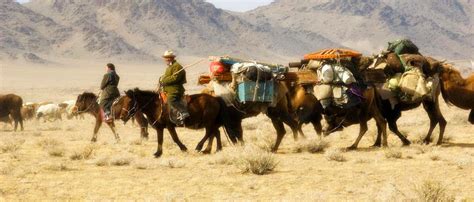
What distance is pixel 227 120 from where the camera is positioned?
531 inches

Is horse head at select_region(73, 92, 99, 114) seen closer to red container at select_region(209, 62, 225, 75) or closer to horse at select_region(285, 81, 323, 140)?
red container at select_region(209, 62, 225, 75)

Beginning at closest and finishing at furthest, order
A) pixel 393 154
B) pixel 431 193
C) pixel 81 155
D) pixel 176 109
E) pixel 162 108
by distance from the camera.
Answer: pixel 431 193
pixel 393 154
pixel 176 109
pixel 162 108
pixel 81 155

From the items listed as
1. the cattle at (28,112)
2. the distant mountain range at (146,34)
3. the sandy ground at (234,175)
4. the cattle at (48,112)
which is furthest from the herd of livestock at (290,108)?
the distant mountain range at (146,34)

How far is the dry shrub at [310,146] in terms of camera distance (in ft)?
44.7

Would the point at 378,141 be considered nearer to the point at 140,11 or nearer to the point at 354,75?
the point at 354,75

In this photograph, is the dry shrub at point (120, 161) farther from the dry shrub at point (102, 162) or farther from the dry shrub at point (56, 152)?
the dry shrub at point (56, 152)

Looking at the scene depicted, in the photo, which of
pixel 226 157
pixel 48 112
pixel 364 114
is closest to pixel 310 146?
pixel 364 114

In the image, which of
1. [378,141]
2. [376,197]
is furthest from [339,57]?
[376,197]

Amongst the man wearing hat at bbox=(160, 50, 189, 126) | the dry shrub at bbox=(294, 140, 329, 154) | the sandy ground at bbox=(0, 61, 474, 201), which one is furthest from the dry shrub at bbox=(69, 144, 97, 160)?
the dry shrub at bbox=(294, 140, 329, 154)

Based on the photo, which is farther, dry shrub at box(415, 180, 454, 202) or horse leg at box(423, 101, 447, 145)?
horse leg at box(423, 101, 447, 145)

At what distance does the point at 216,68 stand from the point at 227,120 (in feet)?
3.60

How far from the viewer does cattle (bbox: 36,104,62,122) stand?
35919 mm

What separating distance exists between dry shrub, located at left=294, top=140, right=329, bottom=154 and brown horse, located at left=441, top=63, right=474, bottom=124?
9.66 ft

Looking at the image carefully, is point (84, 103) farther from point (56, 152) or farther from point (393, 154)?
point (393, 154)
